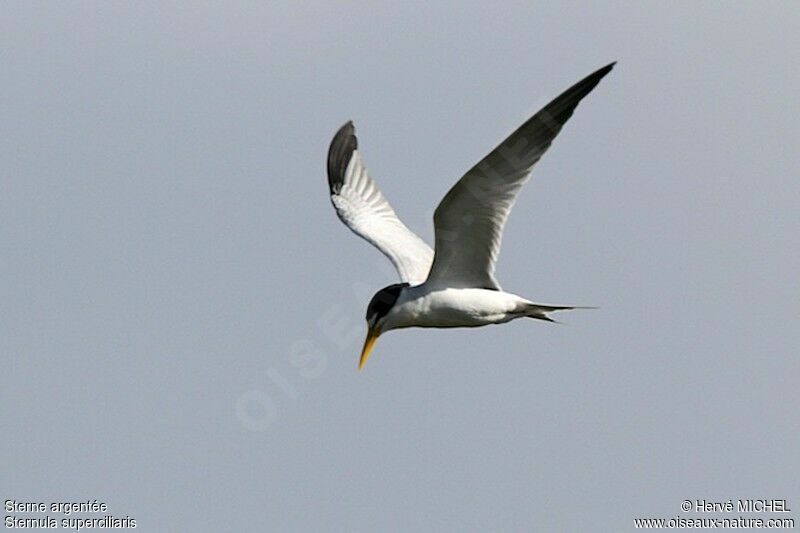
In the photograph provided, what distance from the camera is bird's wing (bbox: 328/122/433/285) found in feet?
38.9

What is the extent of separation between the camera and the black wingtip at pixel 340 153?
1327cm

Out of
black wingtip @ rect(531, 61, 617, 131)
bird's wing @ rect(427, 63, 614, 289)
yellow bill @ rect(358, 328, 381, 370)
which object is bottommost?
yellow bill @ rect(358, 328, 381, 370)

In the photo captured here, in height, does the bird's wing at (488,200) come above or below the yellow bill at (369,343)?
above

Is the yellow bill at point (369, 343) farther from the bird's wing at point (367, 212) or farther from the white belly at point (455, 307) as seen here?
the bird's wing at point (367, 212)

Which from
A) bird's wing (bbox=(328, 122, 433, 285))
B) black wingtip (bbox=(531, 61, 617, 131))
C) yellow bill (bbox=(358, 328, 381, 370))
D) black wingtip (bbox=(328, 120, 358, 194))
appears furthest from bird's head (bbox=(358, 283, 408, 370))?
black wingtip (bbox=(328, 120, 358, 194))

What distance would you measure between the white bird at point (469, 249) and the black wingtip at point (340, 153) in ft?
2.84

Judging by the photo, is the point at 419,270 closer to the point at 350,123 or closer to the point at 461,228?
the point at 461,228

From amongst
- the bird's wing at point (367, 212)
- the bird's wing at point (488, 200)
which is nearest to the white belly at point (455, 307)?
the bird's wing at point (488, 200)

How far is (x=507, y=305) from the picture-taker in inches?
409

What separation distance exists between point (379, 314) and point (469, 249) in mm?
1002

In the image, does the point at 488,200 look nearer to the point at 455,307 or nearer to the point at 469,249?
the point at 469,249

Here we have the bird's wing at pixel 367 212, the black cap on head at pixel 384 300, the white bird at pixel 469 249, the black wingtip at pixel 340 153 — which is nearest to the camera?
the white bird at pixel 469 249

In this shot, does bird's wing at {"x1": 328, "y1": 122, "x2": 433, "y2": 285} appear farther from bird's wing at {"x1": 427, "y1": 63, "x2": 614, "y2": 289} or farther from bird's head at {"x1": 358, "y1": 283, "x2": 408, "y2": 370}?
bird's wing at {"x1": 427, "y1": 63, "x2": 614, "y2": 289}

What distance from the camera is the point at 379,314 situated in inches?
416
